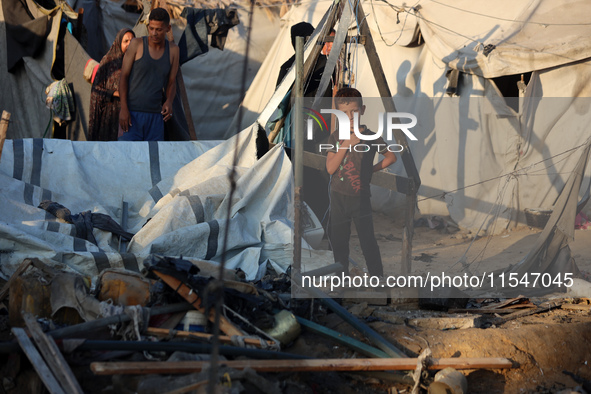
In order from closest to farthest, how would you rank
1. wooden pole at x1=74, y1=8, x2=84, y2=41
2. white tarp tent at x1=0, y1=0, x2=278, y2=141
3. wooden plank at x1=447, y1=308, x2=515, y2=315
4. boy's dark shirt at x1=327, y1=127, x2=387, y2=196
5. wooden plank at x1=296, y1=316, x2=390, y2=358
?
1. wooden plank at x1=296, y1=316, x2=390, y2=358
2. wooden plank at x1=447, y1=308, x2=515, y2=315
3. boy's dark shirt at x1=327, y1=127, x2=387, y2=196
4. white tarp tent at x1=0, y1=0, x2=278, y2=141
5. wooden pole at x1=74, y1=8, x2=84, y2=41

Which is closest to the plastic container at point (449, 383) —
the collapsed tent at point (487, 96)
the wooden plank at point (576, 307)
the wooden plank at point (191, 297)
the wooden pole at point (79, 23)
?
the wooden plank at point (191, 297)

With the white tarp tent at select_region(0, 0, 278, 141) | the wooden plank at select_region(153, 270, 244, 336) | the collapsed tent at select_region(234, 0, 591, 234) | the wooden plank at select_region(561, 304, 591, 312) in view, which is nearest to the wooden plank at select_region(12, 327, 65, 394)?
the wooden plank at select_region(153, 270, 244, 336)

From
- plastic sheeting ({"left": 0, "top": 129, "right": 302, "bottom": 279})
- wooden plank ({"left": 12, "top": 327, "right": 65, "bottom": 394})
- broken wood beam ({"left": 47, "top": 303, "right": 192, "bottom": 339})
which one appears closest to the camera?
wooden plank ({"left": 12, "top": 327, "right": 65, "bottom": 394})

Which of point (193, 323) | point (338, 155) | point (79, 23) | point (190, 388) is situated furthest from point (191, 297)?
point (79, 23)

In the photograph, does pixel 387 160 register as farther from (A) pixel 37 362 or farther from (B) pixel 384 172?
(A) pixel 37 362

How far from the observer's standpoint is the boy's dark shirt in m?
3.90

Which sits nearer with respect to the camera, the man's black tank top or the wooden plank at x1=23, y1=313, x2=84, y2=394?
the wooden plank at x1=23, y1=313, x2=84, y2=394

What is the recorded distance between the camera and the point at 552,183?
5199mm

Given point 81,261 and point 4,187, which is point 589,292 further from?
point 4,187

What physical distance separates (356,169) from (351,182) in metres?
0.09

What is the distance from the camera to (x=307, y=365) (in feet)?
8.55

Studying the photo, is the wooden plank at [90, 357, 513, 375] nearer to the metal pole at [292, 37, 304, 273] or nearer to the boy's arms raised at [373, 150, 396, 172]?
A: the metal pole at [292, 37, 304, 273]

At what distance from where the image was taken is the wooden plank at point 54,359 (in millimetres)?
2309

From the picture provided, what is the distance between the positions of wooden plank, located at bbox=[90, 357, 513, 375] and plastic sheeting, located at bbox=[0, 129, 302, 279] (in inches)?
44.4
